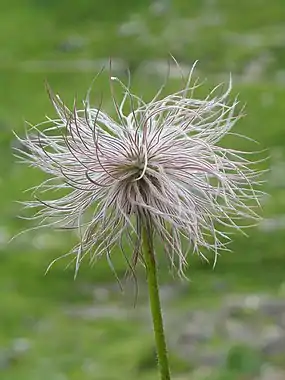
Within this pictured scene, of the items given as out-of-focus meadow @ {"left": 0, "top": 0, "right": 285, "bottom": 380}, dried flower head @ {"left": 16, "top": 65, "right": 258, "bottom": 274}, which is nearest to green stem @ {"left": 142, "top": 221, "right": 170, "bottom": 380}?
dried flower head @ {"left": 16, "top": 65, "right": 258, "bottom": 274}

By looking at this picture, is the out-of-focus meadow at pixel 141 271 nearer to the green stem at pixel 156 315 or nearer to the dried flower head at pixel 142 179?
the dried flower head at pixel 142 179

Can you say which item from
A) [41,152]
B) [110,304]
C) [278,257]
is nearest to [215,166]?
[41,152]

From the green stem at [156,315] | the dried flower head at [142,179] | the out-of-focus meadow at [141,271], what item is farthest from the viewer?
the out-of-focus meadow at [141,271]

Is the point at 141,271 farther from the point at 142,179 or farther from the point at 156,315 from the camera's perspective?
the point at 156,315

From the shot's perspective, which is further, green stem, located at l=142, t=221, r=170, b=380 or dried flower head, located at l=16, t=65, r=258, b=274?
dried flower head, located at l=16, t=65, r=258, b=274

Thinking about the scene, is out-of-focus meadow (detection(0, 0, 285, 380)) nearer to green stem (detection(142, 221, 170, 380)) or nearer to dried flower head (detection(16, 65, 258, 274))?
dried flower head (detection(16, 65, 258, 274))

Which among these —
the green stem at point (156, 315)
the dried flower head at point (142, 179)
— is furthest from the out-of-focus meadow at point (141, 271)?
the green stem at point (156, 315)
